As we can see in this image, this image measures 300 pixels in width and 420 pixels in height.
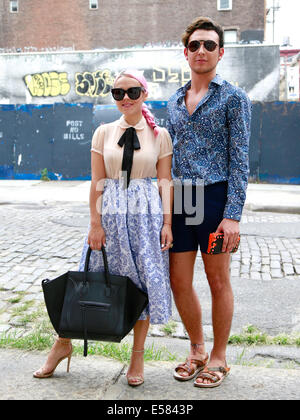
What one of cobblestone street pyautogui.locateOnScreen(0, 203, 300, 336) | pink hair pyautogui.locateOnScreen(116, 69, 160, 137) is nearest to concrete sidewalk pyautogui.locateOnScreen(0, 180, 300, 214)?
cobblestone street pyautogui.locateOnScreen(0, 203, 300, 336)

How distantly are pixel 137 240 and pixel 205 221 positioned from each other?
0.42m

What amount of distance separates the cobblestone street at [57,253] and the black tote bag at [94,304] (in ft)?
4.48

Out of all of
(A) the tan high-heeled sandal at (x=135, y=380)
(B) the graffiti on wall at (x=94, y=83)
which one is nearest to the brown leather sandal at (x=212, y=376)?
(A) the tan high-heeled sandal at (x=135, y=380)

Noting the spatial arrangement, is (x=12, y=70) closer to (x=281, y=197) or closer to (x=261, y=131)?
(x=261, y=131)

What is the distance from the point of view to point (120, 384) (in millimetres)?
2734

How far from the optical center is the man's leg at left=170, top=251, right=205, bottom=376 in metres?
2.84

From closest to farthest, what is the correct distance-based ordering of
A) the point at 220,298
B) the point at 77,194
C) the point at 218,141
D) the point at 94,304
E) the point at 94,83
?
the point at 94,304
the point at 218,141
the point at 220,298
the point at 77,194
the point at 94,83

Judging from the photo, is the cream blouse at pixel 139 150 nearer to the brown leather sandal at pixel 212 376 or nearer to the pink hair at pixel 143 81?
the pink hair at pixel 143 81

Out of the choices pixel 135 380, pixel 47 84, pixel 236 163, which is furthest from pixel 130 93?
pixel 47 84

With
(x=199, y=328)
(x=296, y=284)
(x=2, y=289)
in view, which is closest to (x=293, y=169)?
(x=296, y=284)

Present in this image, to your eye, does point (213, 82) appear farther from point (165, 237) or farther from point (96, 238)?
point (96, 238)

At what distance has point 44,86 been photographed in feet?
80.2

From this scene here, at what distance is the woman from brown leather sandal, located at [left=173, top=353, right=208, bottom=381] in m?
0.23

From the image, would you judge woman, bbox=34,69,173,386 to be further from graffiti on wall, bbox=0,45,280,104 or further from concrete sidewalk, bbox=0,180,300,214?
graffiti on wall, bbox=0,45,280,104
